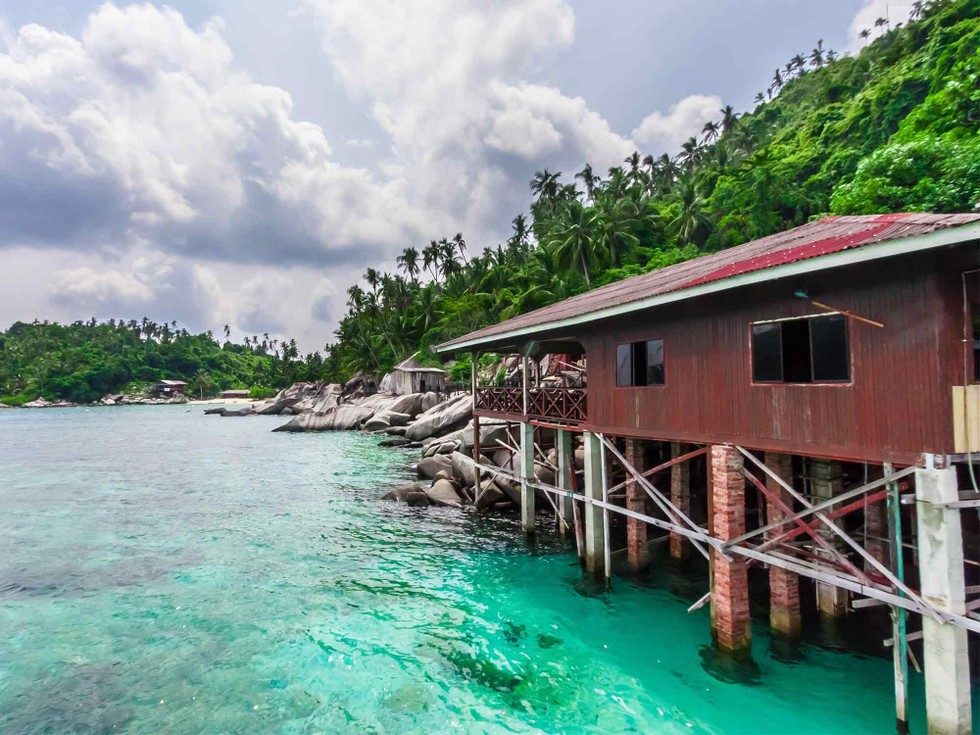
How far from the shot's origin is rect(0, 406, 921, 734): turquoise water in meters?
8.84

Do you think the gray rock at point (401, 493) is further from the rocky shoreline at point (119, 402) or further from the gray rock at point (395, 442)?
the rocky shoreline at point (119, 402)

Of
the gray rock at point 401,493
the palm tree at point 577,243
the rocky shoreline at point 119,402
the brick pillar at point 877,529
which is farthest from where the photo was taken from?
the rocky shoreline at point 119,402

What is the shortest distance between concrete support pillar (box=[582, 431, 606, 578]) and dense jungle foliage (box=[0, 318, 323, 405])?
95.0 metres

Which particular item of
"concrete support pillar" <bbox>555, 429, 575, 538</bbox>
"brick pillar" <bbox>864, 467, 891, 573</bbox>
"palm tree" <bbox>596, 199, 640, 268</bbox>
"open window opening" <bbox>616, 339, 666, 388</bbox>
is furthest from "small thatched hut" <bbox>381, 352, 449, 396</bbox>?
"brick pillar" <bbox>864, 467, 891, 573</bbox>

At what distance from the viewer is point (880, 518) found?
10094mm

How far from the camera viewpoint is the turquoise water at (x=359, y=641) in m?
8.84

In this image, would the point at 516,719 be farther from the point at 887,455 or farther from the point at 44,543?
the point at 44,543

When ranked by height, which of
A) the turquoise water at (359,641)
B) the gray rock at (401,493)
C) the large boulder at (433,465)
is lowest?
the turquoise water at (359,641)

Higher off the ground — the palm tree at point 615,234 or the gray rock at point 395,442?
the palm tree at point 615,234

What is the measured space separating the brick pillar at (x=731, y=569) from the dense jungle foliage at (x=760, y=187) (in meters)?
16.9

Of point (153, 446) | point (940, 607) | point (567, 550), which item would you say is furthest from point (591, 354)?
point (153, 446)

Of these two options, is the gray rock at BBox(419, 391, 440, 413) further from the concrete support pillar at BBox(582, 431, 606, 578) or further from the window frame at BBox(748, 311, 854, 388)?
the window frame at BBox(748, 311, 854, 388)

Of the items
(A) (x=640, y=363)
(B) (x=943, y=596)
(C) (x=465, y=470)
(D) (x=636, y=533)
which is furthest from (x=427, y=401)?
(B) (x=943, y=596)

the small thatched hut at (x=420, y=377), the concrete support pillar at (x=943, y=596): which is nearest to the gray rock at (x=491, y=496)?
the concrete support pillar at (x=943, y=596)
